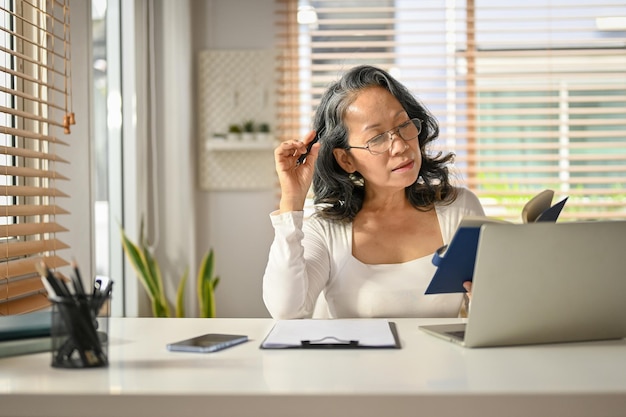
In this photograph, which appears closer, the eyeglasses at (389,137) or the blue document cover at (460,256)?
the blue document cover at (460,256)

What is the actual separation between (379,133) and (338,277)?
1.36 ft

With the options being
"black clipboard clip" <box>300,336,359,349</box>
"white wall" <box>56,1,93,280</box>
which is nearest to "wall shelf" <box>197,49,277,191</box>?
"white wall" <box>56,1,93,280</box>

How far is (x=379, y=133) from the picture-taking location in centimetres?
199

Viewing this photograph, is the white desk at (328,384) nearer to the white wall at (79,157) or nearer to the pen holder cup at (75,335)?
the pen holder cup at (75,335)

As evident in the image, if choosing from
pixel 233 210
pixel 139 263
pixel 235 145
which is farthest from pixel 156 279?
pixel 235 145

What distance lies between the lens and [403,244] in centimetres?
198

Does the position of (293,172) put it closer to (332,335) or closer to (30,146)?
(332,335)

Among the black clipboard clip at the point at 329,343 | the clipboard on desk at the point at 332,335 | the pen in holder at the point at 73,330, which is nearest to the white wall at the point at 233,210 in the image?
the clipboard on desk at the point at 332,335

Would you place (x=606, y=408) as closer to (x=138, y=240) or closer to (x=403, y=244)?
(x=403, y=244)

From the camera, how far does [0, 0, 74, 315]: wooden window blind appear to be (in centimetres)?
180

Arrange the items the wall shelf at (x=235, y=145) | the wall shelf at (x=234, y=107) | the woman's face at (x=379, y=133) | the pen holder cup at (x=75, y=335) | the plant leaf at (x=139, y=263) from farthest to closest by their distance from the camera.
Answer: the wall shelf at (x=234, y=107) < the wall shelf at (x=235, y=145) < the plant leaf at (x=139, y=263) < the woman's face at (x=379, y=133) < the pen holder cup at (x=75, y=335)

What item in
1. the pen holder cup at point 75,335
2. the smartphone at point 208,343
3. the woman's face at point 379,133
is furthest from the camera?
the woman's face at point 379,133

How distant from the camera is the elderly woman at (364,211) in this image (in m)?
1.83

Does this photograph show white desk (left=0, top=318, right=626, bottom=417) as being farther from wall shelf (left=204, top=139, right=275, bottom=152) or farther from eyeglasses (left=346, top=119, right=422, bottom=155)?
wall shelf (left=204, top=139, right=275, bottom=152)
